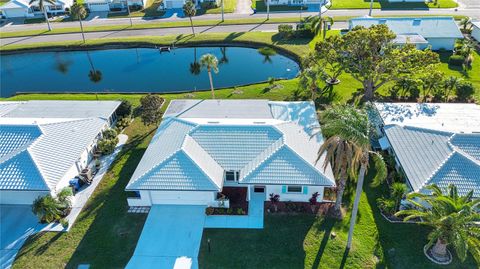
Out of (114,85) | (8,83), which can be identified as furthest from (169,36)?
(8,83)

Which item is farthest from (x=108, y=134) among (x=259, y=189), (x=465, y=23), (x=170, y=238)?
(x=465, y=23)

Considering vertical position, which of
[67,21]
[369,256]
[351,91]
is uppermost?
[67,21]

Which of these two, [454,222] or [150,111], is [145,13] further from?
[454,222]

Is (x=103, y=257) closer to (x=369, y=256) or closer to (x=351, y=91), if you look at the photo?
(x=369, y=256)

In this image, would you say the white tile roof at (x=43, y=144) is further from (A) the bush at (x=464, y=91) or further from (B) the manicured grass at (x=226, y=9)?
(B) the manicured grass at (x=226, y=9)

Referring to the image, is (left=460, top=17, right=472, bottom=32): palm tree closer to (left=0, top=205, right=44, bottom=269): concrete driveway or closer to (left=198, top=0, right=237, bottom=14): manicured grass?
(left=198, top=0, right=237, bottom=14): manicured grass

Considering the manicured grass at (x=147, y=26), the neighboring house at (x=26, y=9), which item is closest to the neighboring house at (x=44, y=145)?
the manicured grass at (x=147, y=26)
